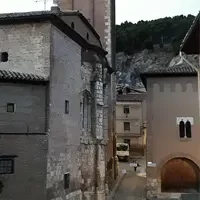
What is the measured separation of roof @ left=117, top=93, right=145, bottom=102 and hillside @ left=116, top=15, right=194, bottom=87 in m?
15.5

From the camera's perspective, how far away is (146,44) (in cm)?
7900

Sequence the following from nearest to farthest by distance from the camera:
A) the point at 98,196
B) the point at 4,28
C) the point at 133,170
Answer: the point at 4,28, the point at 98,196, the point at 133,170

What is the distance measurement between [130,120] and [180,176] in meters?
25.0

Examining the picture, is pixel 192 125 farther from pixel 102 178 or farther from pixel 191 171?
pixel 102 178

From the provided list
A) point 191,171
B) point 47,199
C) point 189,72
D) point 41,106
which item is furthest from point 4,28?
point 191,171

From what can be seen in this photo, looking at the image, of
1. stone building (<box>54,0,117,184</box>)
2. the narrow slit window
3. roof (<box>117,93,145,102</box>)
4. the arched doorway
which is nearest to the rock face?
roof (<box>117,93,145,102</box>)

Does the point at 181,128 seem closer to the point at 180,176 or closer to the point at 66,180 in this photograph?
the point at 180,176

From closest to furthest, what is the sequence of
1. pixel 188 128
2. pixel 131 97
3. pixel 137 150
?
pixel 188 128
pixel 137 150
pixel 131 97

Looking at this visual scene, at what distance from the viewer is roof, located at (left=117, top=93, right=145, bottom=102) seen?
48.6 m

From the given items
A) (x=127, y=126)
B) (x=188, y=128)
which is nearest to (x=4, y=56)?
(x=188, y=128)

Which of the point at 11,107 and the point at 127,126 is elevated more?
the point at 11,107

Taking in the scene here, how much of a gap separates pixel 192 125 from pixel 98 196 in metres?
6.97

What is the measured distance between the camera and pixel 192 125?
22469 millimetres

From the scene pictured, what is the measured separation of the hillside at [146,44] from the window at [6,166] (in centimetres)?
5253
